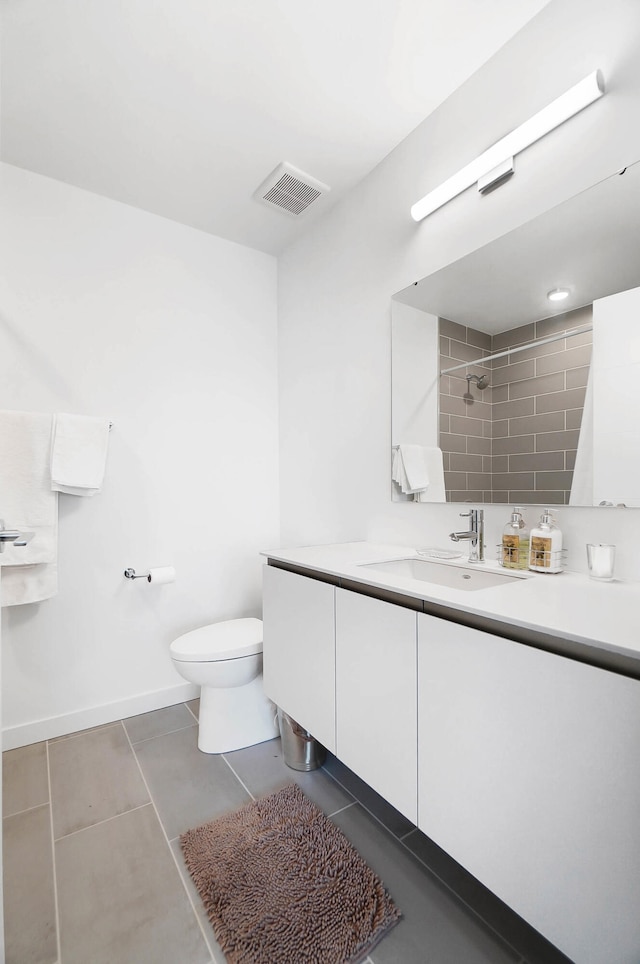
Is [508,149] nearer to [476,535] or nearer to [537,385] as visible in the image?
[537,385]

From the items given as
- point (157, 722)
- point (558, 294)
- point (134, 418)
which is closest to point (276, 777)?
point (157, 722)

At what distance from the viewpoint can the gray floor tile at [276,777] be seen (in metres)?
1.45

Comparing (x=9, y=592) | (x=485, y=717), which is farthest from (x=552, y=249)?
(x=9, y=592)

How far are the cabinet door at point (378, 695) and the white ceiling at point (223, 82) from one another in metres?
1.70

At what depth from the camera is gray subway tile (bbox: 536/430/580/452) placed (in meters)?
1.23

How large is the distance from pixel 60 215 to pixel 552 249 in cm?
200

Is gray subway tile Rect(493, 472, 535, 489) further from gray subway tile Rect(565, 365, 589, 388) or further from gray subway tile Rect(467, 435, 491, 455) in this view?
gray subway tile Rect(565, 365, 589, 388)

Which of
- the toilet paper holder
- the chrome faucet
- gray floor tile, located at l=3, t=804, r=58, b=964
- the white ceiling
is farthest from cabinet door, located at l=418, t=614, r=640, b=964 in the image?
the white ceiling

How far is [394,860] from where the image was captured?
120 cm

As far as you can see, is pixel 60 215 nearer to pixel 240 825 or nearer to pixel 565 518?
pixel 565 518

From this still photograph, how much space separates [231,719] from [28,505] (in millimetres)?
1188

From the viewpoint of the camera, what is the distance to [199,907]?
3.53 feet

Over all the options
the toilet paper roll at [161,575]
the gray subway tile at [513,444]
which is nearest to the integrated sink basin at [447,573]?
the gray subway tile at [513,444]

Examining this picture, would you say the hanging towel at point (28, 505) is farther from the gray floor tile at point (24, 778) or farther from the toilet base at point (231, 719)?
the toilet base at point (231, 719)
